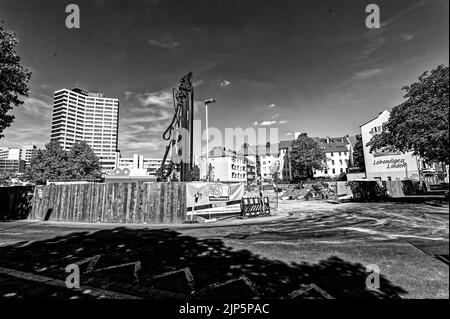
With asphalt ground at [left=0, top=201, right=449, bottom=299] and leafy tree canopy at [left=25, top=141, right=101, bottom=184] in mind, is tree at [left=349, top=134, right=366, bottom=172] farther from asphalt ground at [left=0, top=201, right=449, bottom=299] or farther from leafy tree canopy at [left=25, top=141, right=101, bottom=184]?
leafy tree canopy at [left=25, top=141, right=101, bottom=184]

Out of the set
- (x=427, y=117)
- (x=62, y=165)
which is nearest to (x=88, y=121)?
(x=62, y=165)

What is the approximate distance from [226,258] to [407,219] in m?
4.91

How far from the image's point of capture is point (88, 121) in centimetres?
17850

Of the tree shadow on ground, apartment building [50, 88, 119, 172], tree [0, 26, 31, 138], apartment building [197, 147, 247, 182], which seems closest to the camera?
the tree shadow on ground

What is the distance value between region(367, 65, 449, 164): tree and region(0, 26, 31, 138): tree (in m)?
19.6

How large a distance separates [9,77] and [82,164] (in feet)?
136

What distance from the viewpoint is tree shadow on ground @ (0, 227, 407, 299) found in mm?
4336

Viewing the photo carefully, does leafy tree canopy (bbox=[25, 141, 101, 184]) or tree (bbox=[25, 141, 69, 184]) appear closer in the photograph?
tree (bbox=[25, 141, 69, 184])

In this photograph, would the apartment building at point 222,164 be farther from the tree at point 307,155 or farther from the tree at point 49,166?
the tree at point 49,166

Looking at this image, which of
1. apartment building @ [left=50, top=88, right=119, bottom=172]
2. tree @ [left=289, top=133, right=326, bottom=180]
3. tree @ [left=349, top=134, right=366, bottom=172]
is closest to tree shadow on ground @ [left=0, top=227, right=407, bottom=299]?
tree @ [left=349, top=134, right=366, bottom=172]

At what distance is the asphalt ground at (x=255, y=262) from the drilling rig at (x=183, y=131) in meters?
6.66
